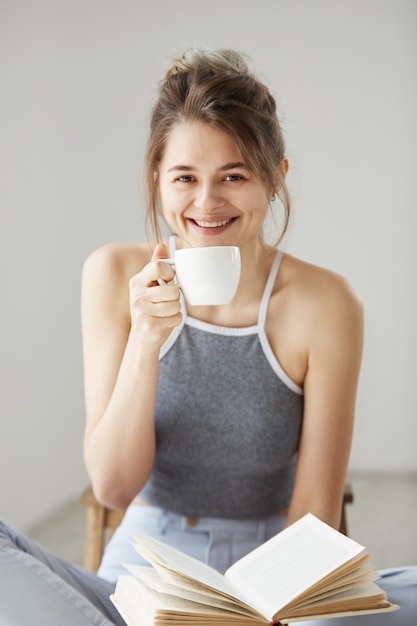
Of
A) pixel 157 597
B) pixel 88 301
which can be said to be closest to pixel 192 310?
pixel 88 301

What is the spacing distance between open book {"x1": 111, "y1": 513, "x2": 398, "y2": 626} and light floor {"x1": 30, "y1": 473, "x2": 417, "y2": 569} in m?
1.76

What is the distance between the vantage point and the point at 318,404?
1421 mm

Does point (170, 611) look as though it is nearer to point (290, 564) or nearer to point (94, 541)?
point (290, 564)

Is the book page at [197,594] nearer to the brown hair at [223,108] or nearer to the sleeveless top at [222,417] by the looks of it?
the sleeveless top at [222,417]

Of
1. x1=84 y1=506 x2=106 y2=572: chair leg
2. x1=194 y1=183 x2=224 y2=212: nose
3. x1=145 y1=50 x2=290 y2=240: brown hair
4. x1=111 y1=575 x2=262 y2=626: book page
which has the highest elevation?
x1=145 y1=50 x2=290 y2=240: brown hair

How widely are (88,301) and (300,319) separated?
426mm

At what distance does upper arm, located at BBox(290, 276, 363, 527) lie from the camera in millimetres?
1394

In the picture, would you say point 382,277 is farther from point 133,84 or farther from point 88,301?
point 88,301

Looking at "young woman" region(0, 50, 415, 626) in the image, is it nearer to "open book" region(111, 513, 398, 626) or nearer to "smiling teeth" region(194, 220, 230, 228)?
"smiling teeth" region(194, 220, 230, 228)

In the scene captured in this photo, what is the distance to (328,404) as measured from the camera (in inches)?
55.7

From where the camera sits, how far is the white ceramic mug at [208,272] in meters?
1.09

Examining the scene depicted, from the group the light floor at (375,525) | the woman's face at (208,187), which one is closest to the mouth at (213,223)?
the woman's face at (208,187)

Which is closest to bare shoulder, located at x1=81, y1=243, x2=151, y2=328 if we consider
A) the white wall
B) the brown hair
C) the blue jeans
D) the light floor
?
the brown hair

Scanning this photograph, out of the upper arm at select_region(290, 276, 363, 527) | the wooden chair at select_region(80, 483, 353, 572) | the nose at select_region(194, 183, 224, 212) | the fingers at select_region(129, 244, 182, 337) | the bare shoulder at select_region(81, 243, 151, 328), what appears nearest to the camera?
the fingers at select_region(129, 244, 182, 337)
